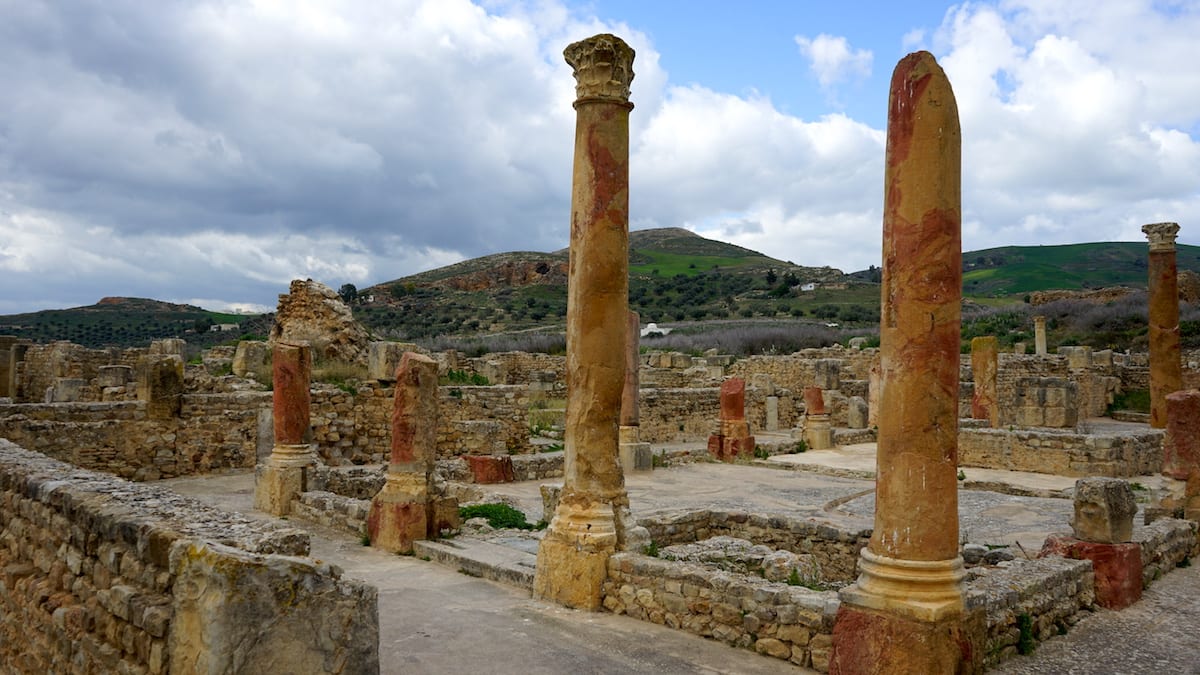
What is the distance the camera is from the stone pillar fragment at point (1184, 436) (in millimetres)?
9938

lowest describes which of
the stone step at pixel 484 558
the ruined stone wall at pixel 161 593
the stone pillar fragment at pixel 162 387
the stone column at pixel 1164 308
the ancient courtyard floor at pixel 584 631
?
the ancient courtyard floor at pixel 584 631

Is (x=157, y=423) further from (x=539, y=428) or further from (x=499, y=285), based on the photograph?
(x=499, y=285)

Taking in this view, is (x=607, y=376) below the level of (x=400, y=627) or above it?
above

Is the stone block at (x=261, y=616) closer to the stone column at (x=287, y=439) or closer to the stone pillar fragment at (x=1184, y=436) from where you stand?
the stone column at (x=287, y=439)

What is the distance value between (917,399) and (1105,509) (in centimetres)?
379

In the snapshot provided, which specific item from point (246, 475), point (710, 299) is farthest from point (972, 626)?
point (710, 299)

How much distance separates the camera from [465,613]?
21.2 ft

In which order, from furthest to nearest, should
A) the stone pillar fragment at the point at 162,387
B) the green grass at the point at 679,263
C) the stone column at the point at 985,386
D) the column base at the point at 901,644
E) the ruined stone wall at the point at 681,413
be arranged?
the green grass at the point at 679,263 < the ruined stone wall at the point at 681,413 < the stone column at the point at 985,386 < the stone pillar fragment at the point at 162,387 < the column base at the point at 901,644

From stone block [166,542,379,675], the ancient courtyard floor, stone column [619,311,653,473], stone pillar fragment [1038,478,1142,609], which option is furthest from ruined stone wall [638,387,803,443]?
stone block [166,542,379,675]

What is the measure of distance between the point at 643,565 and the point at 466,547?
9.58 feet

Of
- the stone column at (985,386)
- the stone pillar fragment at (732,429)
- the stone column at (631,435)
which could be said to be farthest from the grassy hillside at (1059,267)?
the stone column at (631,435)

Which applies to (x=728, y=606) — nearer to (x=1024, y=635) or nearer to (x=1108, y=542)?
(x=1024, y=635)

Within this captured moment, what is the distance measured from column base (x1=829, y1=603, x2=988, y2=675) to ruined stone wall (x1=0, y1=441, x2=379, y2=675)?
290 cm

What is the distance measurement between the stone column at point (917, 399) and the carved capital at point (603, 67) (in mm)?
2635
